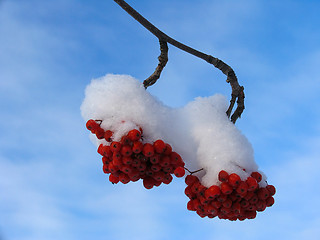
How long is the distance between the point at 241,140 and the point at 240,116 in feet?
1.88

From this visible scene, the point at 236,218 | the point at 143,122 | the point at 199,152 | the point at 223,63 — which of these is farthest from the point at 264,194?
the point at 223,63

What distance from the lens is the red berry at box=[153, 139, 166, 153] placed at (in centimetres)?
251

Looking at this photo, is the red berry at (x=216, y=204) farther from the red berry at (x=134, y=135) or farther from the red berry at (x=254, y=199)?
the red berry at (x=134, y=135)

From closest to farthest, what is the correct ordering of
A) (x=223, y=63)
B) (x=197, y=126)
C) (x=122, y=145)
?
(x=122, y=145), (x=197, y=126), (x=223, y=63)

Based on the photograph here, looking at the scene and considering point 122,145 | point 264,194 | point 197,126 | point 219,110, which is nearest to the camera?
point 122,145

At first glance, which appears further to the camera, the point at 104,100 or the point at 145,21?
the point at 145,21

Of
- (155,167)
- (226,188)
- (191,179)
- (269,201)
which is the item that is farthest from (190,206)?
(269,201)

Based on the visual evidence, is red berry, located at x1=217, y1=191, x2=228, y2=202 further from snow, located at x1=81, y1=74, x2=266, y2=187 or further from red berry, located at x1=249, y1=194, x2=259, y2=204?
red berry, located at x1=249, y1=194, x2=259, y2=204

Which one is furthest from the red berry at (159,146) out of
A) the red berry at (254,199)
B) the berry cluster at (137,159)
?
the red berry at (254,199)

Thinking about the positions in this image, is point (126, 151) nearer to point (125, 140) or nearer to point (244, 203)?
point (125, 140)

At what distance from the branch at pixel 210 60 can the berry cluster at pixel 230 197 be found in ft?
2.58

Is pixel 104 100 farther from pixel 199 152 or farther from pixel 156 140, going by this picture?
pixel 199 152

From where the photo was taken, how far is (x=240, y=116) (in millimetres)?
3428

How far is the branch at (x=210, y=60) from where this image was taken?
317cm
